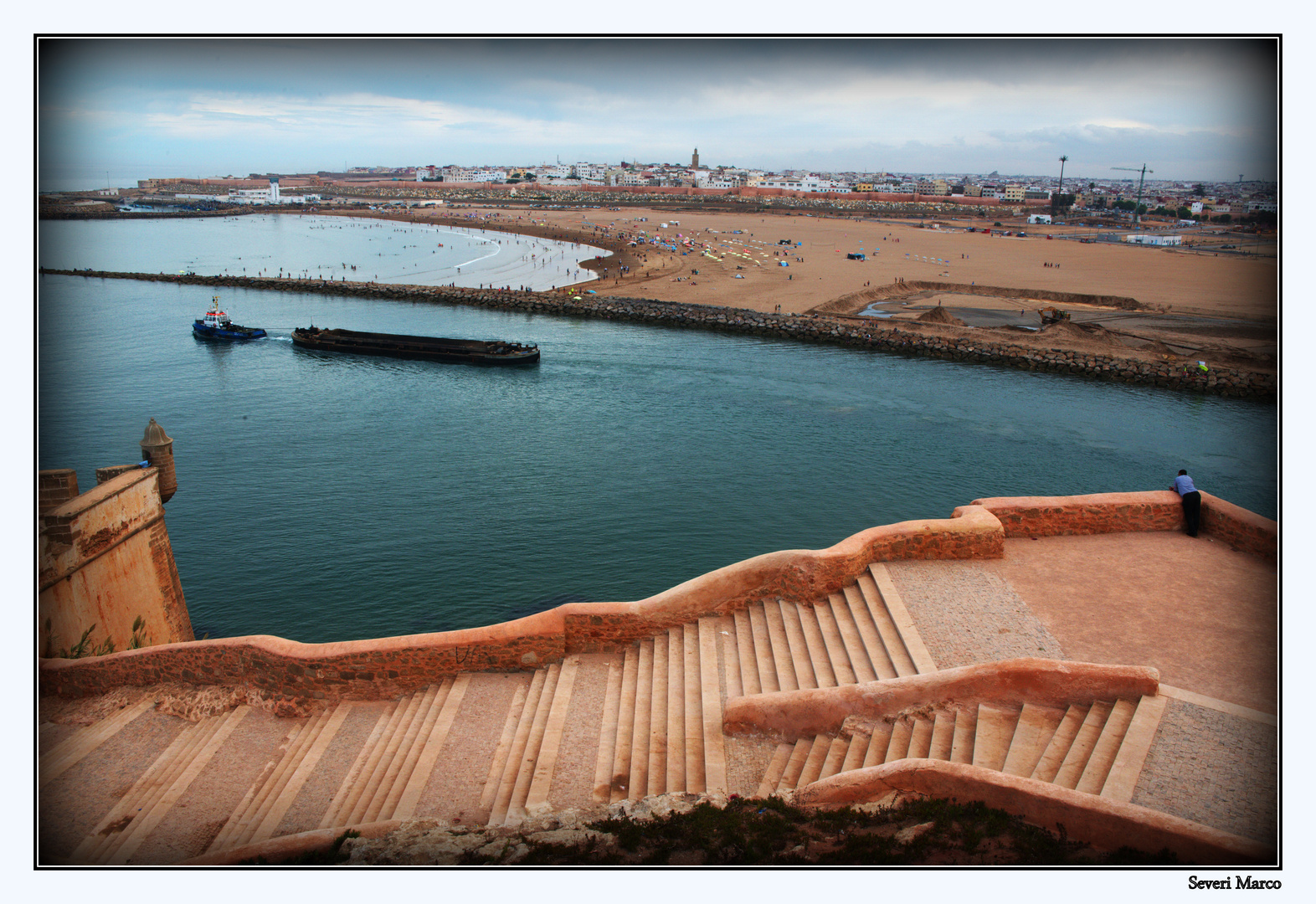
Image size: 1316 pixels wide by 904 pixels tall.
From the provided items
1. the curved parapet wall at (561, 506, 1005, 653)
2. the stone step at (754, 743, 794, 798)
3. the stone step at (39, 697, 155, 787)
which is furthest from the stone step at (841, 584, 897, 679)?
the stone step at (39, 697, 155, 787)

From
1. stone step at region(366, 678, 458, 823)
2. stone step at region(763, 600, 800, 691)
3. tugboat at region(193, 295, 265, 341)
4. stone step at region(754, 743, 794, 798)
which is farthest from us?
tugboat at region(193, 295, 265, 341)

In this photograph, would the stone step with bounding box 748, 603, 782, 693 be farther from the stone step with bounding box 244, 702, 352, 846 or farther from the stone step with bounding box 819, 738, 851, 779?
the stone step with bounding box 244, 702, 352, 846

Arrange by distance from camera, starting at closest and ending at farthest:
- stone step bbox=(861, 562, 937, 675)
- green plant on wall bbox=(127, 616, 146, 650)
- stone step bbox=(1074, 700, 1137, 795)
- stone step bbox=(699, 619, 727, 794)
Result: stone step bbox=(1074, 700, 1137, 795)
stone step bbox=(699, 619, 727, 794)
stone step bbox=(861, 562, 937, 675)
green plant on wall bbox=(127, 616, 146, 650)

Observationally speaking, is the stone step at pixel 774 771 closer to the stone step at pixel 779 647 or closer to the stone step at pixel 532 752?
the stone step at pixel 779 647

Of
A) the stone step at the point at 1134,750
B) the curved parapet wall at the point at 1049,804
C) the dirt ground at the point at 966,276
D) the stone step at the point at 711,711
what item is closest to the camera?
the curved parapet wall at the point at 1049,804

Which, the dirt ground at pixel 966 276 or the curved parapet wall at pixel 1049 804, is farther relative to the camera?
the dirt ground at pixel 966 276

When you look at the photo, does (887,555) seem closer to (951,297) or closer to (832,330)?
(832,330)

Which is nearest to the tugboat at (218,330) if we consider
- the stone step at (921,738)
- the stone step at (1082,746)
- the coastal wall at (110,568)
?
the coastal wall at (110,568)
